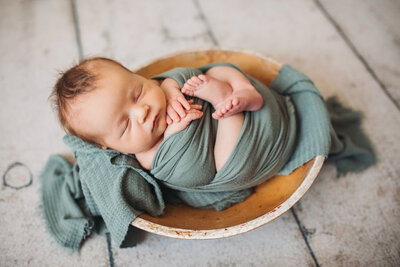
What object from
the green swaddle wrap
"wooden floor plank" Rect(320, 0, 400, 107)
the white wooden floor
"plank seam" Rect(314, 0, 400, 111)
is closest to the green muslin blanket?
the green swaddle wrap

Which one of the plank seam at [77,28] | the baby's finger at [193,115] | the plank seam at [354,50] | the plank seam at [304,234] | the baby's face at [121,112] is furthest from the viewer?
the plank seam at [77,28]

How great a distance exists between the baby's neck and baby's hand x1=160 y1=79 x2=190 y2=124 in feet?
0.29

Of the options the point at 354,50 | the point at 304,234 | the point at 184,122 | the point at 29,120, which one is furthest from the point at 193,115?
the point at 354,50

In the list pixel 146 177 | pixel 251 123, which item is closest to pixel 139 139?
pixel 146 177

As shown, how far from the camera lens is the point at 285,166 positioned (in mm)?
1011

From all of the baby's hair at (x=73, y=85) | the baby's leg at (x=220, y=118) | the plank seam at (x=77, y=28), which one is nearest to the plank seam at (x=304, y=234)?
the baby's leg at (x=220, y=118)

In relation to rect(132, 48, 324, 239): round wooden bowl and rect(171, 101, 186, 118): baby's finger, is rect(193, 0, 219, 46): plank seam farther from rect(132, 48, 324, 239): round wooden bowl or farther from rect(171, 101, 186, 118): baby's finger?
rect(171, 101, 186, 118): baby's finger

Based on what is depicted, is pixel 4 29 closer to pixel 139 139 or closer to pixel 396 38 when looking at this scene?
Answer: pixel 139 139

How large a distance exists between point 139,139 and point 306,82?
64 centimetres

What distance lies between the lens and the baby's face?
785 mm

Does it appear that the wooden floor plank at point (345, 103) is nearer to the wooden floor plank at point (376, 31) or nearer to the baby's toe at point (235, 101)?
the wooden floor plank at point (376, 31)

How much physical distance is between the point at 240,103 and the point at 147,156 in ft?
1.08

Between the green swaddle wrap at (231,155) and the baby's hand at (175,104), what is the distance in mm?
36

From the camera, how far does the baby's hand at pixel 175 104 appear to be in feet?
2.88
